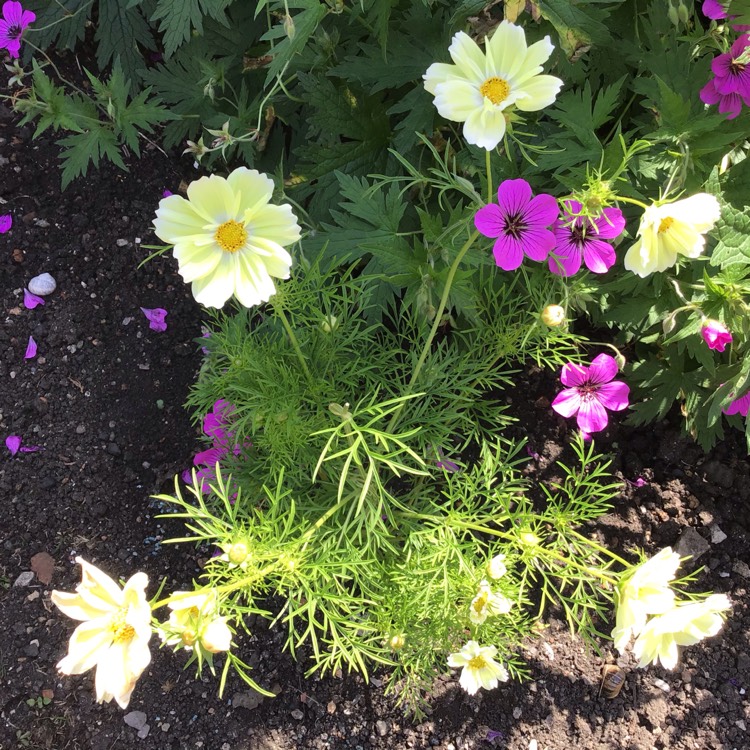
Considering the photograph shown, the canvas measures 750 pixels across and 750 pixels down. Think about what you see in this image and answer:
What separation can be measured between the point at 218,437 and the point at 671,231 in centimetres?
96

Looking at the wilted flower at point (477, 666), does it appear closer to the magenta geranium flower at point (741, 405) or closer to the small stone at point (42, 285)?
the magenta geranium flower at point (741, 405)

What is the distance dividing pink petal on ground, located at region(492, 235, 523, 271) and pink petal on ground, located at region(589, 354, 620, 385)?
0.39m

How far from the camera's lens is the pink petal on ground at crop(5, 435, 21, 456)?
1728 mm

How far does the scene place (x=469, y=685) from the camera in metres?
1.25

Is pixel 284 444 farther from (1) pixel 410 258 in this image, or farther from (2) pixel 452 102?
(2) pixel 452 102

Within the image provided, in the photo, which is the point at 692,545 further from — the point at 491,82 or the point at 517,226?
the point at 491,82

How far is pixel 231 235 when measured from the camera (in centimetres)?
91

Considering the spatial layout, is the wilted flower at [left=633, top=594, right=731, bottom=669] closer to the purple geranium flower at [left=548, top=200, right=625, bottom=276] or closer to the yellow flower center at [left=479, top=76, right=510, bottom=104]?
the purple geranium flower at [left=548, top=200, right=625, bottom=276]

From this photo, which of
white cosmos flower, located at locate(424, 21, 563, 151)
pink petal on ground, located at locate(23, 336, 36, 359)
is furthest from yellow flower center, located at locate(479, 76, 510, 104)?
pink petal on ground, located at locate(23, 336, 36, 359)

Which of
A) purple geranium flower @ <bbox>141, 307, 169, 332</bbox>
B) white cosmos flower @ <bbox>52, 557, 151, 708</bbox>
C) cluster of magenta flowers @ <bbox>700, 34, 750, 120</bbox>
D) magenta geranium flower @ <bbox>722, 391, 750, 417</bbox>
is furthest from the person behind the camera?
purple geranium flower @ <bbox>141, 307, 169, 332</bbox>

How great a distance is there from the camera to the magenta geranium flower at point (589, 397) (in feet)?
4.77

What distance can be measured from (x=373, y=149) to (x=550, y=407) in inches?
30.6

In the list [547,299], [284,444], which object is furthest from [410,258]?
[284,444]

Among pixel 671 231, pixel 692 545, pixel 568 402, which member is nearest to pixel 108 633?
pixel 671 231
